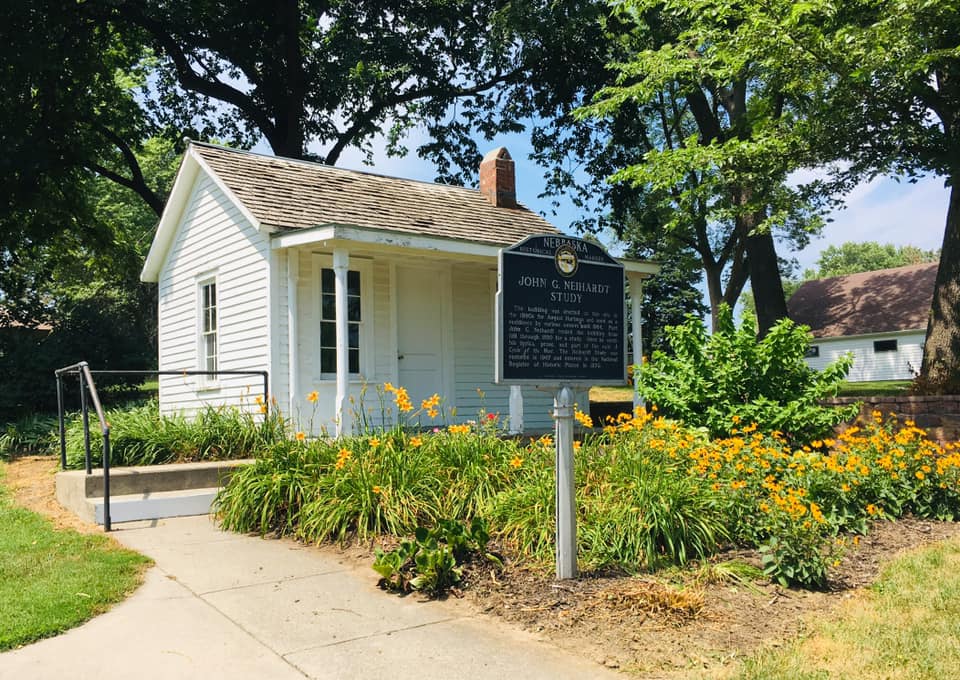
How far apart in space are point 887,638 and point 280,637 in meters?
3.30

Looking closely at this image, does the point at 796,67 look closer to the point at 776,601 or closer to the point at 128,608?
the point at 776,601

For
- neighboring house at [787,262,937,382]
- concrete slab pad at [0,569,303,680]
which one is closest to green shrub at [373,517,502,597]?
concrete slab pad at [0,569,303,680]

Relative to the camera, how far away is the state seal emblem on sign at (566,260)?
233 inches

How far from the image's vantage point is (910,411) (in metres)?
11.3

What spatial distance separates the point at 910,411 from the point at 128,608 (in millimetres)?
10361

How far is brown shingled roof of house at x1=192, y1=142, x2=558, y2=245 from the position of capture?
1188cm

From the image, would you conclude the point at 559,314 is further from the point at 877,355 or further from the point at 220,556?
the point at 877,355

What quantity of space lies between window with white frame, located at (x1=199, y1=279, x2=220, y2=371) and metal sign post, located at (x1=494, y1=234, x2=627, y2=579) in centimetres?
871

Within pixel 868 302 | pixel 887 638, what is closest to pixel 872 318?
pixel 868 302

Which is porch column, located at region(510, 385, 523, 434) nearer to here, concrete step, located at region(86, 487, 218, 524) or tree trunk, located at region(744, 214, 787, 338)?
concrete step, located at region(86, 487, 218, 524)

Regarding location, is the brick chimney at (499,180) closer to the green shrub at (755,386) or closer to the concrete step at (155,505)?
the green shrub at (755,386)

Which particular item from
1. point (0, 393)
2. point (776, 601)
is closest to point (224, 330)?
point (0, 393)

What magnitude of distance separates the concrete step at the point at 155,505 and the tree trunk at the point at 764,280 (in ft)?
42.9

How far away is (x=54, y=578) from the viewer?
18.2ft
